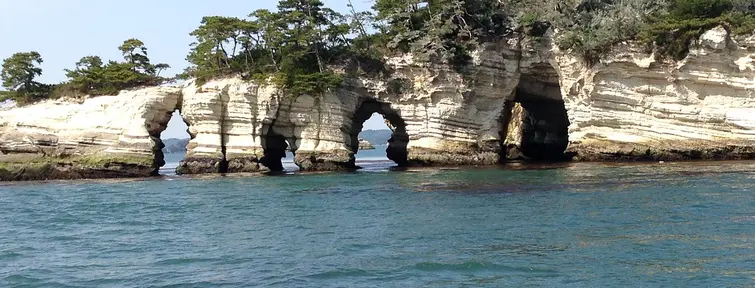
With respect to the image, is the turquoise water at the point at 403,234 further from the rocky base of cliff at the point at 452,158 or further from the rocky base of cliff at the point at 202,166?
the rocky base of cliff at the point at 452,158

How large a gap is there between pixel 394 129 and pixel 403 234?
3016cm

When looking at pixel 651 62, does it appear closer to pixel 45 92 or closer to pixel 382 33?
pixel 382 33

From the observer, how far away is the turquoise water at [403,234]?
1101cm

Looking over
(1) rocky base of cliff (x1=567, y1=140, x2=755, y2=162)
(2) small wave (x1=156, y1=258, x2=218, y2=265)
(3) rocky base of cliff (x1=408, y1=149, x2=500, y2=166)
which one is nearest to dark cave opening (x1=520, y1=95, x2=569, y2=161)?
(3) rocky base of cliff (x1=408, y1=149, x2=500, y2=166)

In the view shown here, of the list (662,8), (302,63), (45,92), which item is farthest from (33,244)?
(662,8)

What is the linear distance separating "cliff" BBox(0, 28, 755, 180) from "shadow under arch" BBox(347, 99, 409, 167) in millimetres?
273

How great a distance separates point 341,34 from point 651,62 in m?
15.4

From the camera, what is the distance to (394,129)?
44.7 metres

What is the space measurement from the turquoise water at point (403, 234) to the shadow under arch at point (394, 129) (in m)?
13.4

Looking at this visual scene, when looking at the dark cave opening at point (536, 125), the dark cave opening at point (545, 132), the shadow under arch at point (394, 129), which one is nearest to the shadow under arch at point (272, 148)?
the shadow under arch at point (394, 129)

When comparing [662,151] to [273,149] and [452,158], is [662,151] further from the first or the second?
[273,149]

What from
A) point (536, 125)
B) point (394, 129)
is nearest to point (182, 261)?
point (394, 129)

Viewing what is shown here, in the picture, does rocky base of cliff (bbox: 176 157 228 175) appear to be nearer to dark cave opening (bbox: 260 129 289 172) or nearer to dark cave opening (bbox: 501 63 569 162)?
dark cave opening (bbox: 260 129 289 172)

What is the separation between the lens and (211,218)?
18297 mm
